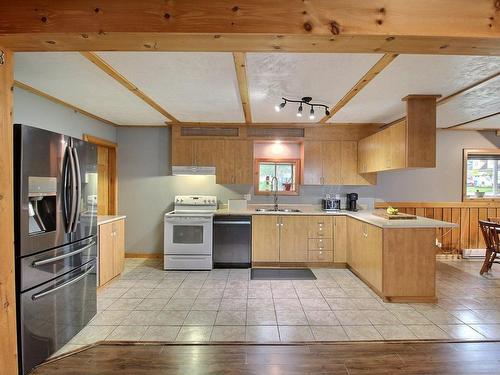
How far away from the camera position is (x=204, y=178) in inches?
197

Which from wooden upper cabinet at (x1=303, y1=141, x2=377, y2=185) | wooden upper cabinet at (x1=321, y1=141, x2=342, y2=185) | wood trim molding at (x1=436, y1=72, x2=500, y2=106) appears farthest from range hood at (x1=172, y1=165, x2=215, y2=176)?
wood trim molding at (x1=436, y1=72, x2=500, y2=106)

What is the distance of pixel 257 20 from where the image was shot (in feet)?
4.84

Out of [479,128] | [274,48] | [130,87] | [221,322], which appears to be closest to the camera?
[274,48]

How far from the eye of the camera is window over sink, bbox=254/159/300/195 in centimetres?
507

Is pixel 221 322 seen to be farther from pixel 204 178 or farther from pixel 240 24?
pixel 204 178

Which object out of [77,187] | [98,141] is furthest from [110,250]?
[98,141]

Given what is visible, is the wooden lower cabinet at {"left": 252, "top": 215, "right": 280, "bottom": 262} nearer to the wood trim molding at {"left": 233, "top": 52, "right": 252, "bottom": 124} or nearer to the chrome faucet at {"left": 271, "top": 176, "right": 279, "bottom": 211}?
the chrome faucet at {"left": 271, "top": 176, "right": 279, "bottom": 211}

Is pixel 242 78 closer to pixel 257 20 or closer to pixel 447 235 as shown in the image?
pixel 257 20

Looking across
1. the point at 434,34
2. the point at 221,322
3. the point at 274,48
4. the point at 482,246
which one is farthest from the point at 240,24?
the point at 482,246

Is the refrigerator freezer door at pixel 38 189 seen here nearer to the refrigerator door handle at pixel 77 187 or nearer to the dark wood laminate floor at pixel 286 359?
the refrigerator door handle at pixel 77 187

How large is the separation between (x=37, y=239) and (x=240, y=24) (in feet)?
6.65

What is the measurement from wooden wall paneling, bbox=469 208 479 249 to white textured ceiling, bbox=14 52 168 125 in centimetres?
571

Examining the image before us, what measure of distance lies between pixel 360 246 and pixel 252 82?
8.79 ft

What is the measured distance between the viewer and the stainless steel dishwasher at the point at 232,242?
438 cm
